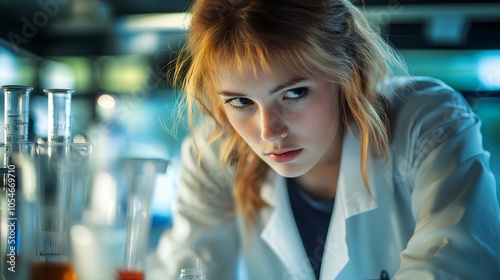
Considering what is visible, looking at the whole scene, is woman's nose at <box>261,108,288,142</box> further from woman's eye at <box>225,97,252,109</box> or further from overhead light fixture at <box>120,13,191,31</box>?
overhead light fixture at <box>120,13,191,31</box>

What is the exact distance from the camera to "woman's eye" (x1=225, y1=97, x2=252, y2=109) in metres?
1.34

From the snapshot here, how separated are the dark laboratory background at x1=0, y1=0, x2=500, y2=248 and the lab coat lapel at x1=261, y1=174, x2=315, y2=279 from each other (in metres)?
0.89

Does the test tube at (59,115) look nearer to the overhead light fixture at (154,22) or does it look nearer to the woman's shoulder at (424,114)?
the woman's shoulder at (424,114)

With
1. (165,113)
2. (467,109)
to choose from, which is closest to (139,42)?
(165,113)

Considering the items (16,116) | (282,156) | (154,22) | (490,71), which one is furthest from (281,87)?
(490,71)

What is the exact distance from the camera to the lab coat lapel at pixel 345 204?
4.94 ft

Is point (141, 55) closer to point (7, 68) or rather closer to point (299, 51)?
point (7, 68)

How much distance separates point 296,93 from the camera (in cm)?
132

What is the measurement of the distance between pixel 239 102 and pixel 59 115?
474 millimetres

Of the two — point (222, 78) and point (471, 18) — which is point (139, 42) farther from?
point (222, 78)

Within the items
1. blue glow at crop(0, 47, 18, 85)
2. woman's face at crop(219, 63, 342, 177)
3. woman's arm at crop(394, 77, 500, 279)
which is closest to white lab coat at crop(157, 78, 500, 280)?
woman's arm at crop(394, 77, 500, 279)

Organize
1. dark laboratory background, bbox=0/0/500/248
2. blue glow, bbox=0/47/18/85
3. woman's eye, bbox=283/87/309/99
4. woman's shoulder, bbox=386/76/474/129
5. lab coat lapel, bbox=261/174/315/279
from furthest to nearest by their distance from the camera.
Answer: blue glow, bbox=0/47/18/85, dark laboratory background, bbox=0/0/500/248, lab coat lapel, bbox=261/174/315/279, woman's shoulder, bbox=386/76/474/129, woman's eye, bbox=283/87/309/99

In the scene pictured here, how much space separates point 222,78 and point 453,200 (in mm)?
564

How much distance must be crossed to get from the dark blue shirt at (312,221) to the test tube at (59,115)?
799 mm
